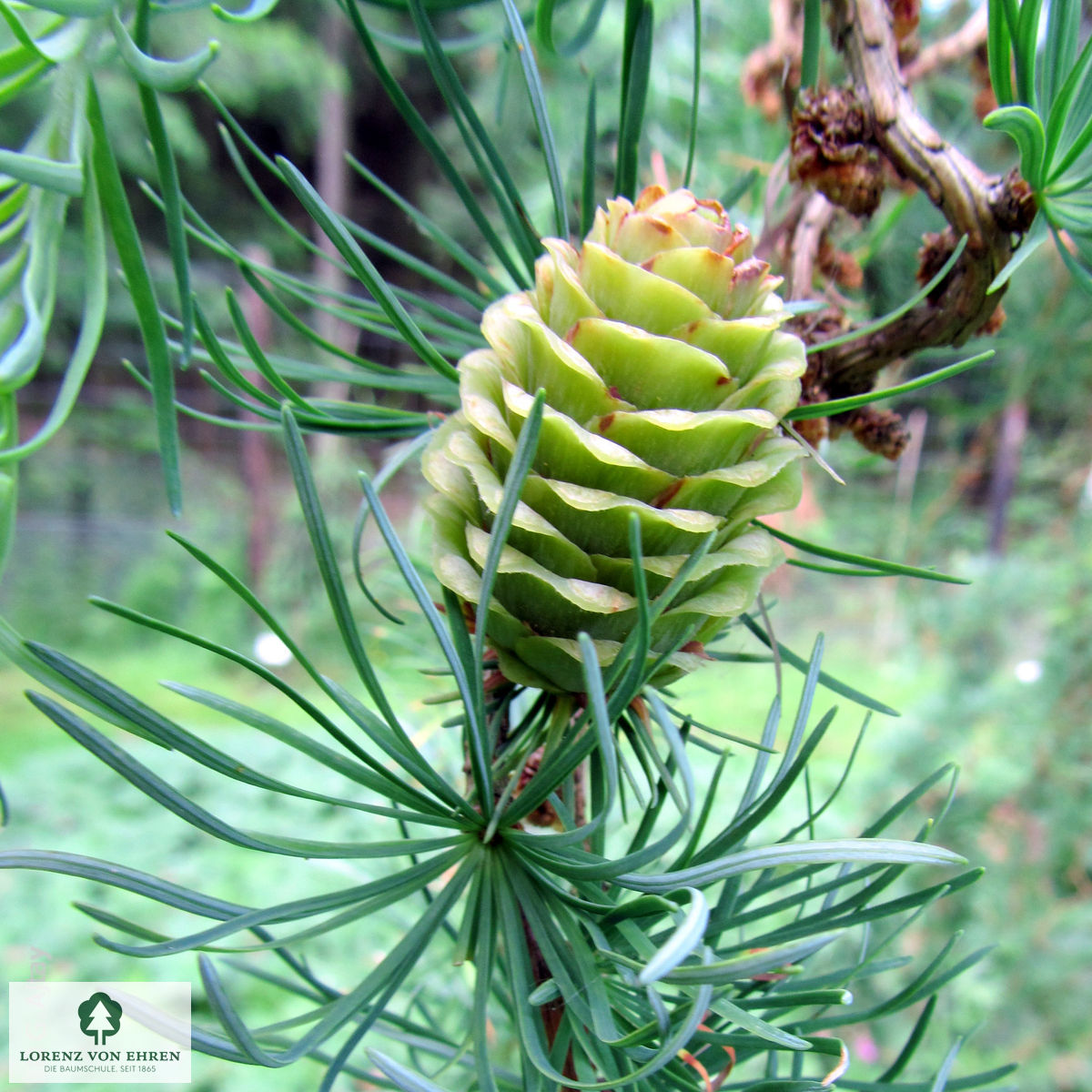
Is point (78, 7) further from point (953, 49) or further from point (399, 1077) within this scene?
point (953, 49)

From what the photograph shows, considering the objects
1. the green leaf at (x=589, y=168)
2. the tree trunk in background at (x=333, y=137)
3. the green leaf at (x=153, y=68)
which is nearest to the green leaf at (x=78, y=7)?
the green leaf at (x=153, y=68)

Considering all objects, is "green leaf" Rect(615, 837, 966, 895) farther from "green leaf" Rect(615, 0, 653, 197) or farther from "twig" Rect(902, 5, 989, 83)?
"twig" Rect(902, 5, 989, 83)

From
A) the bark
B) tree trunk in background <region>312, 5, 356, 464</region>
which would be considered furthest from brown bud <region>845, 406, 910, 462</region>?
tree trunk in background <region>312, 5, 356, 464</region>

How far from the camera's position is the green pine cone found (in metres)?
0.15

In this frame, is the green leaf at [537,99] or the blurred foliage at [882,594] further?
the blurred foliage at [882,594]

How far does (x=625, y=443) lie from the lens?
0.16 meters

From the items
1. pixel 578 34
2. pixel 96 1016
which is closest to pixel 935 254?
pixel 578 34

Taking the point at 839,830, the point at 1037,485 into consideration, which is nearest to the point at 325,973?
the point at 839,830

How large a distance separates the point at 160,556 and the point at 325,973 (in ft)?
6.60

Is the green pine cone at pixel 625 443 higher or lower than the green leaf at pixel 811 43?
lower

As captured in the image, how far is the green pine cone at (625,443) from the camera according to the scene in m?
0.15

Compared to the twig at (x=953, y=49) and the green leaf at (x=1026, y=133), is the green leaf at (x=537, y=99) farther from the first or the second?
the twig at (x=953, y=49)

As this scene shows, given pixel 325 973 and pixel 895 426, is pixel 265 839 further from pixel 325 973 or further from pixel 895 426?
pixel 325 973

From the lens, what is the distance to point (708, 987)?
13 cm
